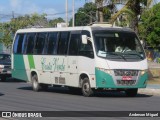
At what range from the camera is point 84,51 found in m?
22.5

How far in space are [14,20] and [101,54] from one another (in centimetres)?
5839

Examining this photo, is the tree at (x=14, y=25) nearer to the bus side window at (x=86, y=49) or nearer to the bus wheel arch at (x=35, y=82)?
the bus wheel arch at (x=35, y=82)

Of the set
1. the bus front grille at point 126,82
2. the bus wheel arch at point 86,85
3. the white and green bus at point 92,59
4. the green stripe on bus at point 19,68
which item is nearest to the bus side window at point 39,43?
the white and green bus at point 92,59

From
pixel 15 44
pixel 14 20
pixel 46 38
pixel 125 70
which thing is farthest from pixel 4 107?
pixel 14 20

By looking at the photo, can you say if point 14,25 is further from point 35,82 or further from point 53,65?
point 53,65

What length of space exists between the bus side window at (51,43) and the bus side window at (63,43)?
0.42m

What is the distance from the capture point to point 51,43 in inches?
985

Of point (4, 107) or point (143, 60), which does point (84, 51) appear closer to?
point (143, 60)

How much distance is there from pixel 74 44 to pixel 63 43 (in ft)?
3.39

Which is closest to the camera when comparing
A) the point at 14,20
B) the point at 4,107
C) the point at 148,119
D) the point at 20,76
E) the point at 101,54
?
the point at 148,119

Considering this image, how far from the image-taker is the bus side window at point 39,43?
1014 inches

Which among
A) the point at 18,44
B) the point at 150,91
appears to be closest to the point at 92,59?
the point at 150,91

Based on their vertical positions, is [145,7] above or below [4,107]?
above

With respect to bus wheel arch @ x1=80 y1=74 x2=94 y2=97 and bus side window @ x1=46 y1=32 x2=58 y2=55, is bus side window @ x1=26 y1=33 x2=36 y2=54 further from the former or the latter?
→ bus wheel arch @ x1=80 y1=74 x2=94 y2=97
